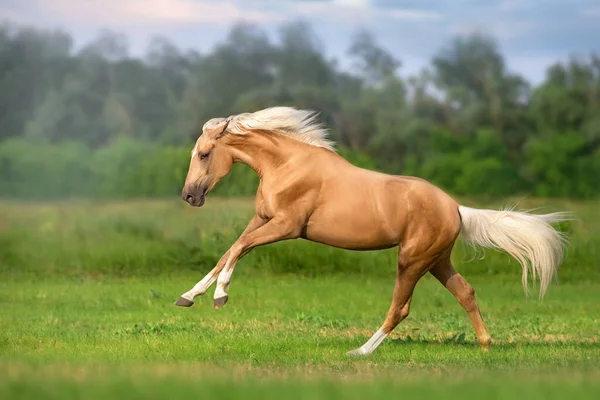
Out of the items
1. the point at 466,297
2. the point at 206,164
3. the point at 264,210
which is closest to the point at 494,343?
the point at 466,297

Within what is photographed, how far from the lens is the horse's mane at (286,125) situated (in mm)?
11555

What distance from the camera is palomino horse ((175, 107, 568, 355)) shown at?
440 inches

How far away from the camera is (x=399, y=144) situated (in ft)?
98.3

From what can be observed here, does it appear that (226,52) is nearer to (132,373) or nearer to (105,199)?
(105,199)

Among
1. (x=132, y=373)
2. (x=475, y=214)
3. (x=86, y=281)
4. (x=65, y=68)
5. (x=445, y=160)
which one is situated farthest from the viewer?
(x=445, y=160)

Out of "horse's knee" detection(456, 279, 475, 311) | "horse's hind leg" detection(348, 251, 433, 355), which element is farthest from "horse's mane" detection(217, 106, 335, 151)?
"horse's knee" detection(456, 279, 475, 311)

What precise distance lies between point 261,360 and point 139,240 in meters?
12.0

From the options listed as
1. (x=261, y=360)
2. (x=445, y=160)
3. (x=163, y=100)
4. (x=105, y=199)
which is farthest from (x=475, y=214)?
(x=445, y=160)

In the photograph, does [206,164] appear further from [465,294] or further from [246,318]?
[246,318]

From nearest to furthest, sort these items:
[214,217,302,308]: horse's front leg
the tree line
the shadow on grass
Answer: [214,217,302,308]: horse's front leg < the shadow on grass < the tree line

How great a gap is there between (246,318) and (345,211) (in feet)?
14.4

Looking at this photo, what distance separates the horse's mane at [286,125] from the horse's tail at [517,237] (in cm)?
160

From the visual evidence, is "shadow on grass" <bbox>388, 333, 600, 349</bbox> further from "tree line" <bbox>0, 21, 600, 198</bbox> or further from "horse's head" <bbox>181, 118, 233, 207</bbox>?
"tree line" <bbox>0, 21, 600, 198</bbox>

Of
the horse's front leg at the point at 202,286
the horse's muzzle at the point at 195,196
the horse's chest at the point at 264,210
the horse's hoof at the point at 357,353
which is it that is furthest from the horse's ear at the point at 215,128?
the horse's hoof at the point at 357,353
